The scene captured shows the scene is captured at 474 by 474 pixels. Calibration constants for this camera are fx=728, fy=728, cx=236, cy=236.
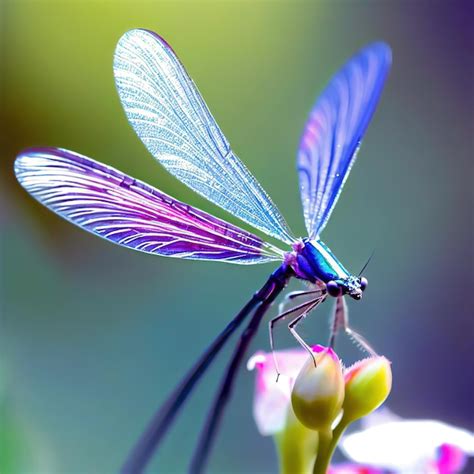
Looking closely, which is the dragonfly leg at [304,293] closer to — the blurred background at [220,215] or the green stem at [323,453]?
the green stem at [323,453]

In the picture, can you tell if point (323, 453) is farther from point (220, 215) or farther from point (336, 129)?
point (220, 215)

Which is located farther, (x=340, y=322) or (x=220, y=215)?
(x=220, y=215)

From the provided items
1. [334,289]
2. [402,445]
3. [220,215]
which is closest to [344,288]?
[334,289]

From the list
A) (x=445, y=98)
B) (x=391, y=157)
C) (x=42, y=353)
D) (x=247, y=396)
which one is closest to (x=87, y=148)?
(x=42, y=353)

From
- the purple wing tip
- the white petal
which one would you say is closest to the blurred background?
the white petal

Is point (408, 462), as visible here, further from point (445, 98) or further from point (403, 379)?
point (445, 98)
